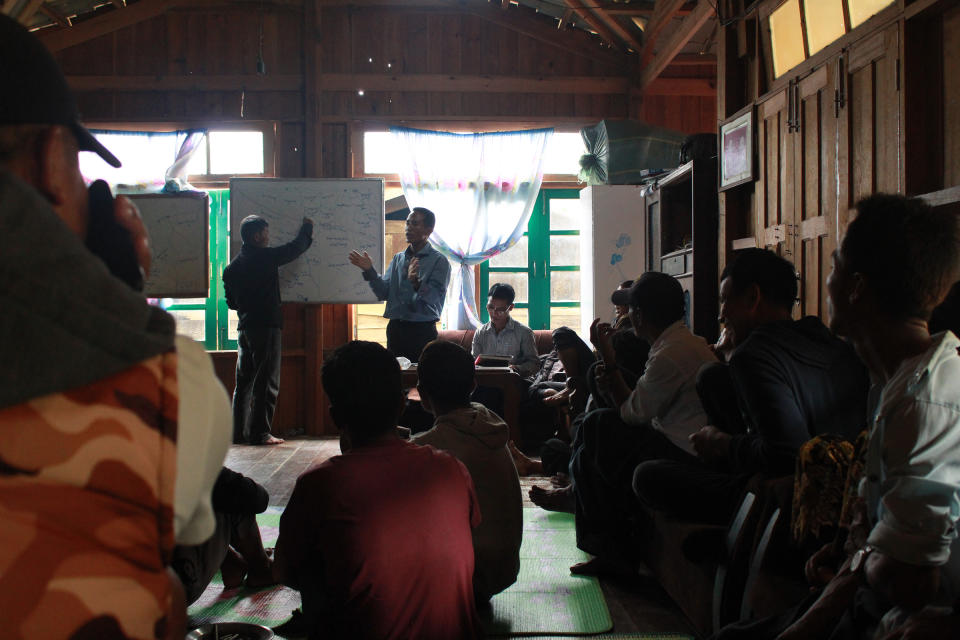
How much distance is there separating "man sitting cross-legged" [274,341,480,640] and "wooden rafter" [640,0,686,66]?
4.00 m

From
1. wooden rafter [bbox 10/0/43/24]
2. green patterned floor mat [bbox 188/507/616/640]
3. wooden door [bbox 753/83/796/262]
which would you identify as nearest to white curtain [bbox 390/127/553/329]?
wooden rafter [bbox 10/0/43/24]

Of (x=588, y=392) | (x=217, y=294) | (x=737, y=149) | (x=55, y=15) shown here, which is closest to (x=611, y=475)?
(x=588, y=392)

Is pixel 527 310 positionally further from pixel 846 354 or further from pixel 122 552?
pixel 122 552

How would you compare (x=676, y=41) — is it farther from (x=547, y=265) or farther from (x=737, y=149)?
(x=547, y=265)

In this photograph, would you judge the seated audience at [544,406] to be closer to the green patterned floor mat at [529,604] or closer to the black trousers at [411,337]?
the black trousers at [411,337]

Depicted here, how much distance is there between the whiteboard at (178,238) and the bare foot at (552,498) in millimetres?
3520

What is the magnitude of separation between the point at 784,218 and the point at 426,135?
3347 millimetres

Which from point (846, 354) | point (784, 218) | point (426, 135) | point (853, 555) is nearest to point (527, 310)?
point (426, 135)

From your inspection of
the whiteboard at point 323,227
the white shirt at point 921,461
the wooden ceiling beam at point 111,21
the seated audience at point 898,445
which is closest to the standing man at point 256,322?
the whiteboard at point 323,227

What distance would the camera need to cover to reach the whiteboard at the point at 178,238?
5.59 meters

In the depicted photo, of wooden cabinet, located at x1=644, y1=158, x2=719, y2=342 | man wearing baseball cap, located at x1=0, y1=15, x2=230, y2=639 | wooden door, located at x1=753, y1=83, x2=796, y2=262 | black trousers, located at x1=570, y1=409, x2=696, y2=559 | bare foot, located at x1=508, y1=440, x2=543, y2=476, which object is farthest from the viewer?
wooden cabinet, located at x1=644, y1=158, x2=719, y2=342

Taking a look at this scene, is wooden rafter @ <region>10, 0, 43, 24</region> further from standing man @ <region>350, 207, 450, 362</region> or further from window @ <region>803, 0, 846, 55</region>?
window @ <region>803, 0, 846, 55</region>

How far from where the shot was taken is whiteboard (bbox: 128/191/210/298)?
18.3 feet

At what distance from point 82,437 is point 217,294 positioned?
569 centimetres
